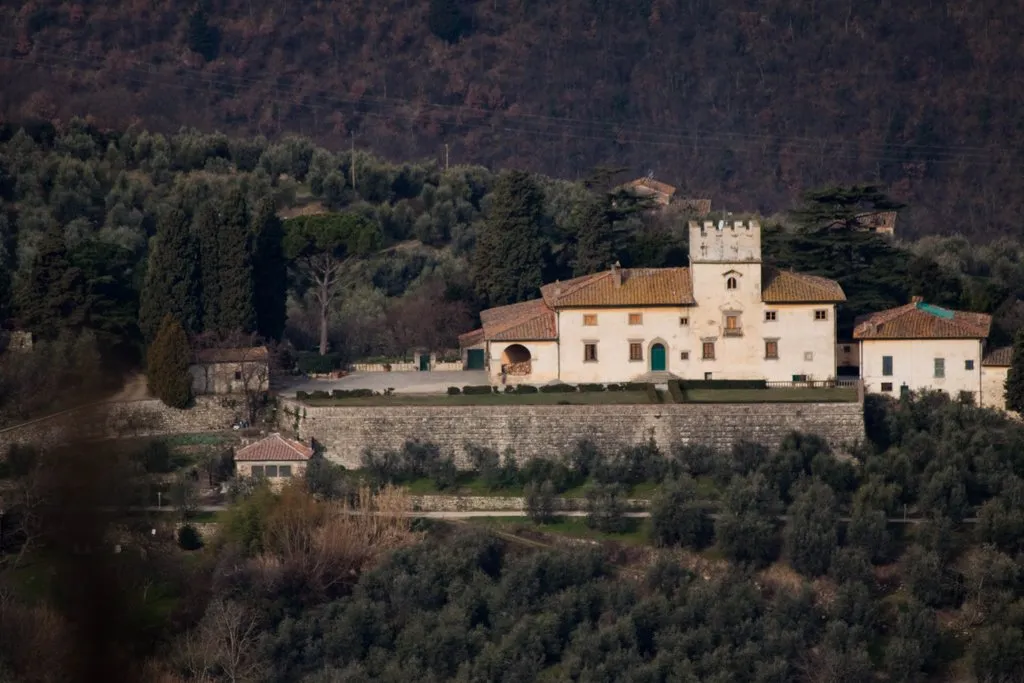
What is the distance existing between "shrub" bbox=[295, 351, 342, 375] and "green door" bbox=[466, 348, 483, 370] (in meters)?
3.12

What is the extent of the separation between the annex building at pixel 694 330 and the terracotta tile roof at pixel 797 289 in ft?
0.07

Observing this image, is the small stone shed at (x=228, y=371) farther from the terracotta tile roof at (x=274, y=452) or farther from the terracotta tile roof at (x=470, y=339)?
the terracotta tile roof at (x=470, y=339)

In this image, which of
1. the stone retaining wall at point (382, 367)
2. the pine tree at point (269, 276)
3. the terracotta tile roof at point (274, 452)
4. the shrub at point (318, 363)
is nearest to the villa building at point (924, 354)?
the stone retaining wall at point (382, 367)

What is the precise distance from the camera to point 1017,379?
39.4m

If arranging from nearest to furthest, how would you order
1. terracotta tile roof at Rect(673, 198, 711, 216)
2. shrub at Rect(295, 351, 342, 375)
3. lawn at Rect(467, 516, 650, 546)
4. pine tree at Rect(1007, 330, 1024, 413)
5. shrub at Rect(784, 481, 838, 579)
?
shrub at Rect(784, 481, 838, 579) < lawn at Rect(467, 516, 650, 546) < pine tree at Rect(1007, 330, 1024, 413) < shrub at Rect(295, 351, 342, 375) < terracotta tile roof at Rect(673, 198, 711, 216)

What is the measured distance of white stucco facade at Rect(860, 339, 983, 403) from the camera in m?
39.9

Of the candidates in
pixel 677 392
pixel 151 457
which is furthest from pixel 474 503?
pixel 151 457

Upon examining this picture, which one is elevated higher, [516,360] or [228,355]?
[228,355]

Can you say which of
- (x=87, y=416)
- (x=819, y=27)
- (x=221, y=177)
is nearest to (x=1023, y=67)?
(x=819, y=27)

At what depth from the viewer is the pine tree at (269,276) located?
43531mm

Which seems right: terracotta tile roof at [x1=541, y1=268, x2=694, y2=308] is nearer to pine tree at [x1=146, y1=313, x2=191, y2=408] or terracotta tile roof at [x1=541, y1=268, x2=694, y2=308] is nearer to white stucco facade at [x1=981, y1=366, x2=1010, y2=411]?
white stucco facade at [x1=981, y1=366, x2=1010, y2=411]

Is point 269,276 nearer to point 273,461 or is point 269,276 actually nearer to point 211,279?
point 211,279

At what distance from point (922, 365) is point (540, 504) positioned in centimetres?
956

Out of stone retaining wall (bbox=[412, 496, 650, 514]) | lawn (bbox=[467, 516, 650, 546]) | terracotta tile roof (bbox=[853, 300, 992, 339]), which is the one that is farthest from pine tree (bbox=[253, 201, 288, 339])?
terracotta tile roof (bbox=[853, 300, 992, 339])
